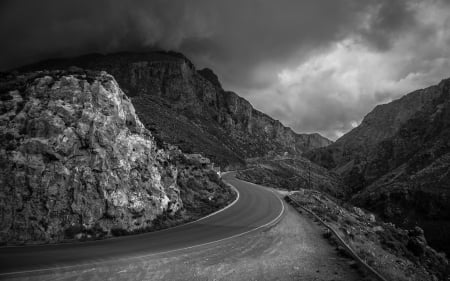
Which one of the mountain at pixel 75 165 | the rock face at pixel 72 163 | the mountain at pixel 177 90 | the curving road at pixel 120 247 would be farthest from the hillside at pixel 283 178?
the rock face at pixel 72 163

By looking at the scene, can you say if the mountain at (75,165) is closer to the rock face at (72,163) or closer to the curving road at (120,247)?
the rock face at (72,163)

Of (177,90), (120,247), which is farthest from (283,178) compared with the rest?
(120,247)

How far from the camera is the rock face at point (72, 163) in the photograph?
45.7 feet

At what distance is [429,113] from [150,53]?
140m

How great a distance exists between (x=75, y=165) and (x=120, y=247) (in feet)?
18.9

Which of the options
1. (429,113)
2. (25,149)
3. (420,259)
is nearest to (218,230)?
(25,149)

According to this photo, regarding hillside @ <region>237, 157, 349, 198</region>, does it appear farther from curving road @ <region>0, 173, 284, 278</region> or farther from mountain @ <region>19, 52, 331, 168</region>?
curving road @ <region>0, 173, 284, 278</region>

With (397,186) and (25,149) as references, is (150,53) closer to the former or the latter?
(397,186)

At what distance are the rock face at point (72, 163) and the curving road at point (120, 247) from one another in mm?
1520

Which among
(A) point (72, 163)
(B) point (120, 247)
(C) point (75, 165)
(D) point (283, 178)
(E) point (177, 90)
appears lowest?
(B) point (120, 247)

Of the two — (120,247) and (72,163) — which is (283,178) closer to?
(72,163)

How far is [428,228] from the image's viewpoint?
59594 mm

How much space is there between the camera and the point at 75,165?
15828 millimetres

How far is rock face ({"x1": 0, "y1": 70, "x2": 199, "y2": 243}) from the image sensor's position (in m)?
13.9
